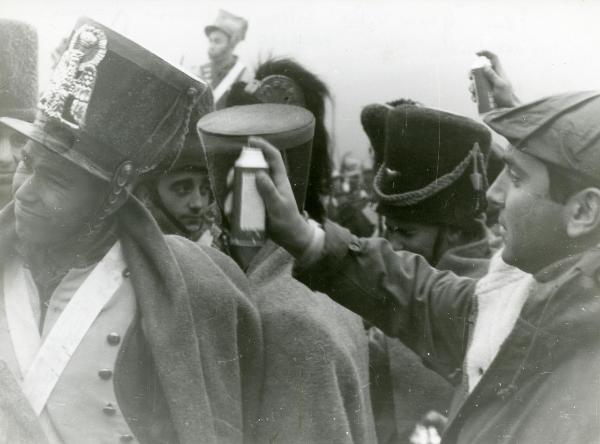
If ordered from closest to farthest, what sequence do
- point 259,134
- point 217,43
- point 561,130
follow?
1. point 561,130
2. point 259,134
3. point 217,43

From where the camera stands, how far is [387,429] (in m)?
3.05

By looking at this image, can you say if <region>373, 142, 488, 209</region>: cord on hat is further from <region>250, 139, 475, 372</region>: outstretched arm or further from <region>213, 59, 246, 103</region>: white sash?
<region>213, 59, 246, 103</region>: white sash

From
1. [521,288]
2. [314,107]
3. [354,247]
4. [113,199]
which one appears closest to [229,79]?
[314,107]

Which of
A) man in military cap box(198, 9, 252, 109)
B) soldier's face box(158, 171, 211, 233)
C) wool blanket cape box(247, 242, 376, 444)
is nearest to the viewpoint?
wool blanket cape box(247, 242, 376, 444)

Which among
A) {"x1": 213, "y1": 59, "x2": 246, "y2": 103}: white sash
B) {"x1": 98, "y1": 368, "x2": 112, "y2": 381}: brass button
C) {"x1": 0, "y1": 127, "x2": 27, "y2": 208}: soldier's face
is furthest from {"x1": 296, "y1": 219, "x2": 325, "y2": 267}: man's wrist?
{"x1": 213, "y1": 59, "x2": 246, "y2": 103}: white sash

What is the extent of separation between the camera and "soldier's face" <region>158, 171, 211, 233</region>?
338cm

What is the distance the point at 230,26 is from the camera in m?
3.35

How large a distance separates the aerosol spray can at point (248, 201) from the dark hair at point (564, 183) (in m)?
0.82

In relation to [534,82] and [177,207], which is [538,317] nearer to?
[534,82]

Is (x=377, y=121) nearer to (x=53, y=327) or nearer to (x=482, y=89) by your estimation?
(x=482, y=89)

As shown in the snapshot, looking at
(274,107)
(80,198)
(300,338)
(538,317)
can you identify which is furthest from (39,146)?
(538,317)

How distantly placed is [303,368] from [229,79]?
1710mm

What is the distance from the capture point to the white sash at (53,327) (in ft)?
A: 7.91

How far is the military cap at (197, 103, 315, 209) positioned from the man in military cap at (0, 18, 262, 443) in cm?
24
